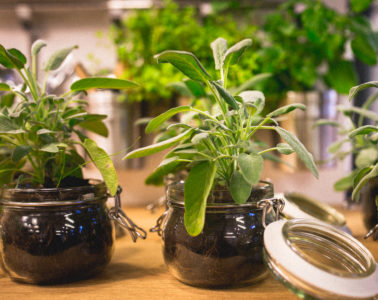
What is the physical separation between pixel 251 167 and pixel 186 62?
17 cm

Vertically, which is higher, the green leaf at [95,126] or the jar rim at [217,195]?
the green leaf at [95,126]

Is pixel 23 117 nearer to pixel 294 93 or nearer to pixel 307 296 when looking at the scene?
pixel 307 296

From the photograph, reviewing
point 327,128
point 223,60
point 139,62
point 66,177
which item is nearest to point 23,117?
point 66,177

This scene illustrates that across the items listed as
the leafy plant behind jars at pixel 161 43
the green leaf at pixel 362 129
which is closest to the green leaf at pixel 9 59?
the green leaf at pixel 362 129

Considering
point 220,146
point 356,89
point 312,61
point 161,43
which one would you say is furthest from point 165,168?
point 312,61

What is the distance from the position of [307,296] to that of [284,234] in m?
0.08

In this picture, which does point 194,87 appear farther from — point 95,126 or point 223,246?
point 223,246

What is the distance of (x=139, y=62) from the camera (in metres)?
1.26

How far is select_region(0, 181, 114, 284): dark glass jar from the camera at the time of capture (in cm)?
55

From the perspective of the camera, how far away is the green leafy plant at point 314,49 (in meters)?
1.17

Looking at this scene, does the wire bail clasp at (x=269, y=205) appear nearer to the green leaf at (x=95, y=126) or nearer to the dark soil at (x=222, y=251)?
the dark soil at (x=222, y=251)

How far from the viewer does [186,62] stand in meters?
0.51

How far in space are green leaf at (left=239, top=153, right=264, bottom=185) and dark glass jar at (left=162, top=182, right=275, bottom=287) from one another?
0.26 feet

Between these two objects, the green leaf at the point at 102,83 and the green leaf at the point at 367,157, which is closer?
the green leaf at the point at 102,83
